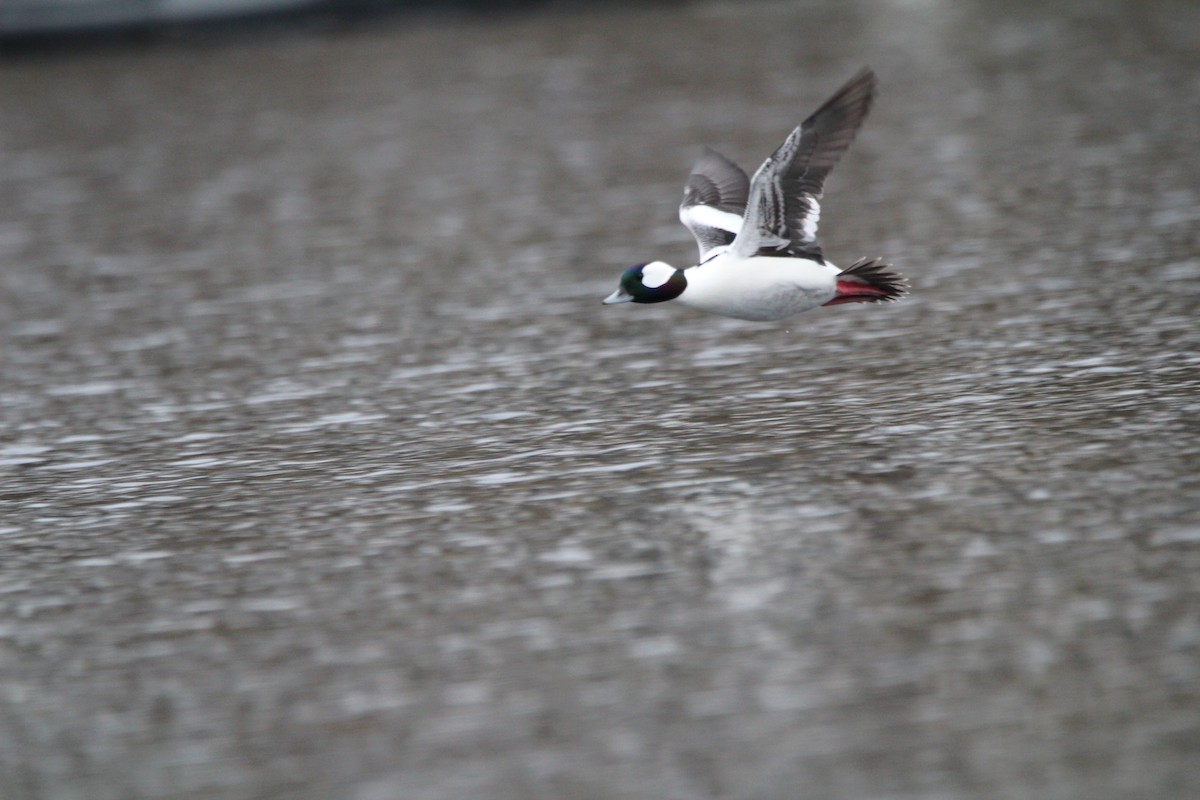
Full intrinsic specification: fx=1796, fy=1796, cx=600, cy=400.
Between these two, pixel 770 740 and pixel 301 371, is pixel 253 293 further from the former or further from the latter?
pixel 770 740

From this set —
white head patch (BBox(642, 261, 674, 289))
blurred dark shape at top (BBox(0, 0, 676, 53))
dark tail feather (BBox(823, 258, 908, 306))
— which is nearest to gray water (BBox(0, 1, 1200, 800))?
dark tail feather (BBox(823, 258, 908, 306))

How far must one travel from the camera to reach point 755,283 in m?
12.5

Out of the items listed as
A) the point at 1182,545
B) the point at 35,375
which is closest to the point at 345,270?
the point at 35,375

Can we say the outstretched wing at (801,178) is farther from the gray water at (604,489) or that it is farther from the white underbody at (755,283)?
the gray water at (604,489)

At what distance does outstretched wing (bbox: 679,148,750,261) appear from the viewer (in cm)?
1367

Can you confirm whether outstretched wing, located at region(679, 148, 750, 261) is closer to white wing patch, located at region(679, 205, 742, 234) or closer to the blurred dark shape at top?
white wing patch, located at region(679, 205, 742, 234)

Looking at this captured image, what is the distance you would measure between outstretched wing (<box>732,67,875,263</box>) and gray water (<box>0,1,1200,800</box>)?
1.34 meters

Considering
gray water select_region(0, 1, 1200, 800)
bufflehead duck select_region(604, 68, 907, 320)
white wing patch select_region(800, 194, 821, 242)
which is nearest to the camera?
gray water select_region(0, 1, 1200, 800)

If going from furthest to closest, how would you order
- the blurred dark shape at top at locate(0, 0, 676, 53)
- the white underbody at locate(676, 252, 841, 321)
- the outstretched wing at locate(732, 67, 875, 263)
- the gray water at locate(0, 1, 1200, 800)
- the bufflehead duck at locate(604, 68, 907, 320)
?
the blurred dark shape at top at locate(0, 0, 676, 53) < the white underbody at locate(676, 252, 841, 321) < the bufflehead duck at locate(604, 68, 907, 320) < the outstretched wing at locate(732, 67, 875, 263) < the gray water at locate(0, 1, 1200, 800)

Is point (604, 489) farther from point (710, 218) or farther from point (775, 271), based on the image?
point (710, 218)

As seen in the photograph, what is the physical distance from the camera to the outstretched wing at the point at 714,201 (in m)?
13.7

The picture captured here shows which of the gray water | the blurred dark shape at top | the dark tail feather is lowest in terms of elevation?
the gray water

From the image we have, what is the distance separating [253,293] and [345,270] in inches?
49.2

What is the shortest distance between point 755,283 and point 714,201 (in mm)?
1814
